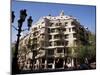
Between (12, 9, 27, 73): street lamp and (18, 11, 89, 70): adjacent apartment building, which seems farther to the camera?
(18, 11, 89, 70): adjacent apartment building

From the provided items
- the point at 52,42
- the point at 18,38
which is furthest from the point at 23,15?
the point at 52,42

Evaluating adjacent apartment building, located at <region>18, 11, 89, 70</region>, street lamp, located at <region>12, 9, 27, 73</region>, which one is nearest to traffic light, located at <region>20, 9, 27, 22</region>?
street lamp, located at <region>12, 9, 27, 73</region>

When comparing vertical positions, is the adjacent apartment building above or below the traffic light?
below

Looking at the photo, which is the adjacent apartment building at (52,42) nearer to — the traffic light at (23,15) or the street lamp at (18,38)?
the street lamp at (18,38)

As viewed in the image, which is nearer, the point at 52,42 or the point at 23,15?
the point at 23,15

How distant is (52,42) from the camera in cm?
276

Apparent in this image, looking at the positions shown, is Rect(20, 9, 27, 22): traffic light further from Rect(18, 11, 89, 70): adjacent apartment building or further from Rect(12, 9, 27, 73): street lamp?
Rect(18, 11, 89, 70): adjacent apartment building

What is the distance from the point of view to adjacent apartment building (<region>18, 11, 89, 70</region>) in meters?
2.66

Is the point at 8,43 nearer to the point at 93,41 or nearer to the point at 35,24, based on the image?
the point at 35,24

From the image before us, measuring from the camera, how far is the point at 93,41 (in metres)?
2.96

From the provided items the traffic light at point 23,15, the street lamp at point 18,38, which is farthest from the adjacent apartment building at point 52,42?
the traffic light at point 23,15

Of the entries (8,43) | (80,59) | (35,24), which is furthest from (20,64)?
(80,59)

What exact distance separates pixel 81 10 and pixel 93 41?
0.46 meters

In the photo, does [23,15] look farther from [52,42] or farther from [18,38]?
[52,42]
